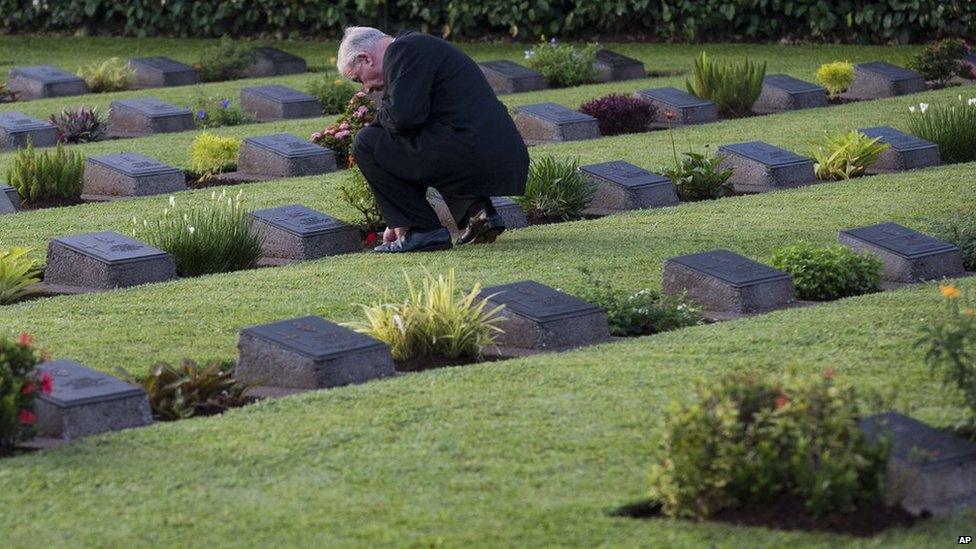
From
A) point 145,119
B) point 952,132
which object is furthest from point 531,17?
point 952,132

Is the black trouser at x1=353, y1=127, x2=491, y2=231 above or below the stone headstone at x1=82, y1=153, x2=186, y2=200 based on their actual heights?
above

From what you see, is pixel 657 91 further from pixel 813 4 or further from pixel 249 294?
pixel 249 294

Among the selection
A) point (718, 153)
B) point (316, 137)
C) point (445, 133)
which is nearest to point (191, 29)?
point (316, 137)

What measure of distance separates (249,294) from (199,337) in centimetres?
84

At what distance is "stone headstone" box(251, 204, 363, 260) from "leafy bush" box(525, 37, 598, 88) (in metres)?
7.23

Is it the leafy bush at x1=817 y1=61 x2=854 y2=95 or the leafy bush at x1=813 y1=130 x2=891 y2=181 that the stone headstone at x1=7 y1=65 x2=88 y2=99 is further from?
the leafy bush at x1=813 y1=130 x2=891 y2=181

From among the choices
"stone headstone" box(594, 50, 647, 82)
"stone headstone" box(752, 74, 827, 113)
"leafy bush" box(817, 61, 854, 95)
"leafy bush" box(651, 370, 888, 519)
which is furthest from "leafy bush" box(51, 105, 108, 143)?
"leafy bush" box(651, 370, 888, 519)

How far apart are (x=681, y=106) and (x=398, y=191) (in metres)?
5.43

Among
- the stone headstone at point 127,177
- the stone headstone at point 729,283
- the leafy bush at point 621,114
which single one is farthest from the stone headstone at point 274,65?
the stone headstone at point 729,283

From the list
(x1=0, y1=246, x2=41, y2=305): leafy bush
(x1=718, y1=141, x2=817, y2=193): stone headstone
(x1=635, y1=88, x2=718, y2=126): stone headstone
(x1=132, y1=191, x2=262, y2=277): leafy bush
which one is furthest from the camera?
(x1=635, y1=88, x2=718, y2=126): stone headstone

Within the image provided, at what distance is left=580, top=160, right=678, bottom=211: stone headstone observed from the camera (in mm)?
10203

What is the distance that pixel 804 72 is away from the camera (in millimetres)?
15984

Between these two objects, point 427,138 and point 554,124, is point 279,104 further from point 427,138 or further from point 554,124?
point 427,138

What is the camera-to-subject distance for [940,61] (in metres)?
15.1
